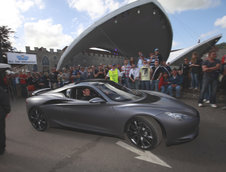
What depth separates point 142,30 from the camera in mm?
22656

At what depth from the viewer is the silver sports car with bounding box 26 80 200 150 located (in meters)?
2.16

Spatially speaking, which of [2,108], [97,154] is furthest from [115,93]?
[2,108]

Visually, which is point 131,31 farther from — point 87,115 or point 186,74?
point 87,115

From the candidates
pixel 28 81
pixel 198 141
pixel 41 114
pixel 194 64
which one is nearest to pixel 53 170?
pixel 41 114

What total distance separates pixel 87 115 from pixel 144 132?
119 centimetres

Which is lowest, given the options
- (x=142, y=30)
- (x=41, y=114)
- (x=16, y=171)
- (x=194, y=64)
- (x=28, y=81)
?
(x=16, y=171)

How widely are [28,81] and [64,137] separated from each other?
7.77m

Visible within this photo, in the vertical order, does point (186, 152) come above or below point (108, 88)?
below

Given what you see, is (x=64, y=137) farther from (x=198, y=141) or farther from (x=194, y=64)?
(x=194, y=64)

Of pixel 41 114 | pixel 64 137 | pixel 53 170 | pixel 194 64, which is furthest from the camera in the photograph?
pixel 194 64

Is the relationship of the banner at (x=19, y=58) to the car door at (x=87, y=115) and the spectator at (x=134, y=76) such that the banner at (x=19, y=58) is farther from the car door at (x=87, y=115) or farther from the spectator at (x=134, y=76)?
the car door at (x=87, y=115)

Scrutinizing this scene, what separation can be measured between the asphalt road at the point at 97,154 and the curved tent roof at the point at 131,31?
52.4ft

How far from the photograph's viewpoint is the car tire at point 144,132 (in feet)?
7.23

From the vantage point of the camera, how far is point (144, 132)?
7.51ft
